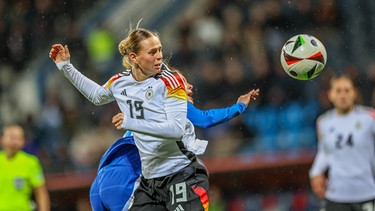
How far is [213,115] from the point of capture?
667 cm

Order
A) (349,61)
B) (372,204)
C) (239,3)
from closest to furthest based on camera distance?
(372,204) → (349,61) → (239,3)

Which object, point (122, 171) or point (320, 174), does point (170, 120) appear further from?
point (320, 174)

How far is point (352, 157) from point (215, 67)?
392cm

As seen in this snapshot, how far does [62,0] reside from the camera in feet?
48.3

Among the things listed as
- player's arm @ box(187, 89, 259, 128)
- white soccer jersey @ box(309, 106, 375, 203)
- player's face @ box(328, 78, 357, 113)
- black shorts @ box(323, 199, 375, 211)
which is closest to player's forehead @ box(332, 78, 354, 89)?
player's face @ box(328, 78, 357, 113)

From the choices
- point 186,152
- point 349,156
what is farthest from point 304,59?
point 349,156

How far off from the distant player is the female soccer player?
2861 millimetres

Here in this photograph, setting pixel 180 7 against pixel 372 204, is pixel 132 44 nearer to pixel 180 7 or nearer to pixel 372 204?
pixel 372 204

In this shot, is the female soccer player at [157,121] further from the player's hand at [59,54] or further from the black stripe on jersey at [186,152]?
the player's hand at [59,54]

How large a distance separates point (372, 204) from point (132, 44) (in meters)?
3.50

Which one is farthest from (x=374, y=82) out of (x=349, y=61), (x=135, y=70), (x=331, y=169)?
(x=135, y=70)

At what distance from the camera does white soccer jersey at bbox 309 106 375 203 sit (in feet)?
30.4

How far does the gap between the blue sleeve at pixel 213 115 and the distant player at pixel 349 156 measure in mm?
2785

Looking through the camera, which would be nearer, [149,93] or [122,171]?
[149,93]
